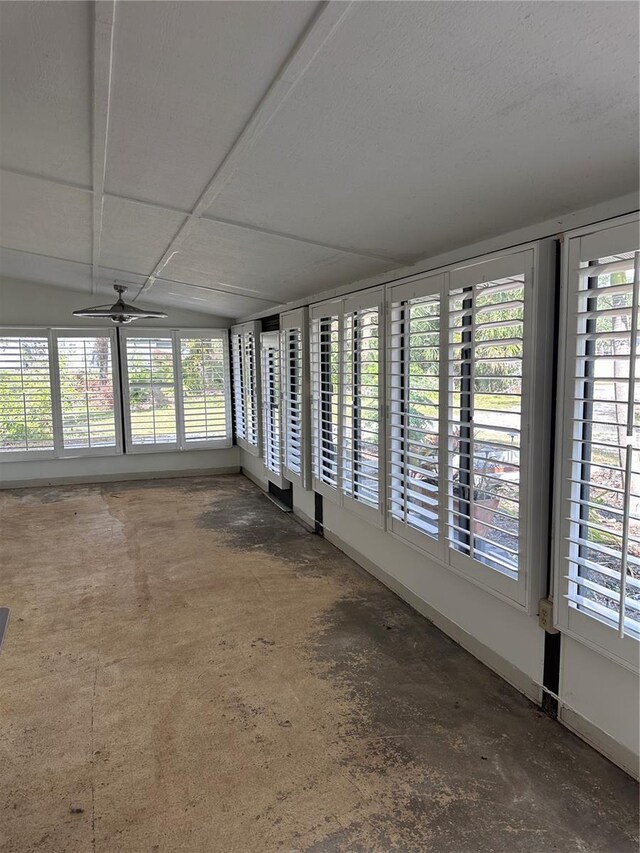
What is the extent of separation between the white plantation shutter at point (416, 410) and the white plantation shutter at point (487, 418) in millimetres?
111

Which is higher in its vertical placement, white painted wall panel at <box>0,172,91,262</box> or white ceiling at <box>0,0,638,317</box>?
white painted wall panel at <box>0,172,91,262</box>

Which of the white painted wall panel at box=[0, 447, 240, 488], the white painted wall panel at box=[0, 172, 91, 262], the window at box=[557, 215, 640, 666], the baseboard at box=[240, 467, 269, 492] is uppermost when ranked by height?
the white painted wall panel at box=[0, 172, 91, 262]

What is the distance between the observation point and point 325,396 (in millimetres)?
4398

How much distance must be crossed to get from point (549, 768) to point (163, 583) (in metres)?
2.63

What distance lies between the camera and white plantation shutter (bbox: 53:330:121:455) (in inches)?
264

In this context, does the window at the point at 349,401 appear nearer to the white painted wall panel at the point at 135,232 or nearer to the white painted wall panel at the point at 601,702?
the white painted wall panel at the point at 135,232

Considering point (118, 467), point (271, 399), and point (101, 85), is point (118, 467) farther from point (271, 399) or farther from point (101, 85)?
point (101, 85)

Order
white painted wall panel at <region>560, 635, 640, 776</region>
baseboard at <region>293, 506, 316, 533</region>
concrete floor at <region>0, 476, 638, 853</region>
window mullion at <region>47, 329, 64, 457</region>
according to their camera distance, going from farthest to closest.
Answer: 1. window mullion at <region>47, 329, 64, 457</region>
2. baseboard at <region>293, 506, 316, 533</region>
3. white painted wall panel at <region>560, 635, 640, 776</region>
4. concrete floor at <region>0, 476, 638, 853</region>

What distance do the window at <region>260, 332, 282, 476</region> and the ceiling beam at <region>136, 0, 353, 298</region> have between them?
2.82 meters

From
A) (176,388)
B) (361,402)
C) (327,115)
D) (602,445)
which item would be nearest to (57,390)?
(176,388)

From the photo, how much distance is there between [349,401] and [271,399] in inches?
79.2

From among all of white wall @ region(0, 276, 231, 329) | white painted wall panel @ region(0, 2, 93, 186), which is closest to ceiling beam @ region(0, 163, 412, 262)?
white painted wall panel @ region(0, 2, 93, 186)

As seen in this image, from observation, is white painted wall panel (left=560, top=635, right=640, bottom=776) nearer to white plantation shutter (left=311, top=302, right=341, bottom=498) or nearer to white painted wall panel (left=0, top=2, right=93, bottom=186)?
white plantation shutter (left=311, top=302, right=341, bottom=498)

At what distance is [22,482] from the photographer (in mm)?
6734
